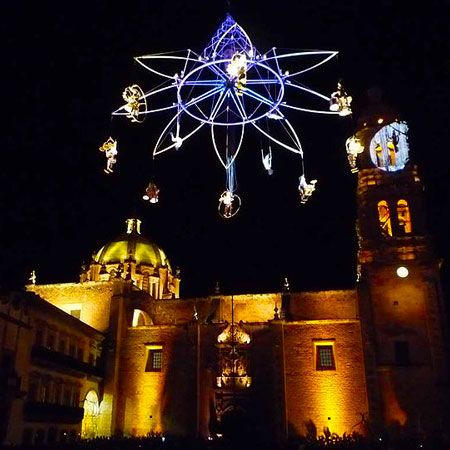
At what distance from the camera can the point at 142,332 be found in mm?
40406

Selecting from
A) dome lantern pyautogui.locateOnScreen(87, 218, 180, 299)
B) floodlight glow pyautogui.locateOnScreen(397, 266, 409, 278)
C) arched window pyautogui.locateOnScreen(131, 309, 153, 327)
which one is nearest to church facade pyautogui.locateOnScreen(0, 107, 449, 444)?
floodlight glow pyautogui.locateOnScreen(397, 266, 409, 278)

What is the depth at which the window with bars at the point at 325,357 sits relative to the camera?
36.3 m

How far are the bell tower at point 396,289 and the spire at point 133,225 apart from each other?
25487 millimetres

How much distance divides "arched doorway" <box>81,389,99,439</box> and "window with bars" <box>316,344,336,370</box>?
16792 mm

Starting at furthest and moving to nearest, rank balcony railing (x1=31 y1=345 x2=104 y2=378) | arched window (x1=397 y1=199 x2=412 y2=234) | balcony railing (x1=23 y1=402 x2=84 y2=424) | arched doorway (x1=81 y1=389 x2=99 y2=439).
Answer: arched window (x1=397 y1=199 x2=412 y2=234), arched doorway (x1=81 y1=389 x2=99 y2=439), balcony railing (x1=31 y1=345 x2=104 y2=378), balcony railing (x1=23 y1=402 x2=84 y2=424)

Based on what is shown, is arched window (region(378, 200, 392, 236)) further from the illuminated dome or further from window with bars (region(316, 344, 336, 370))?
the illuminated dome

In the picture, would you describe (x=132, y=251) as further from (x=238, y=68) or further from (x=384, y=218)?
(x=238, y=68)

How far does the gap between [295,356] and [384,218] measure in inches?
481

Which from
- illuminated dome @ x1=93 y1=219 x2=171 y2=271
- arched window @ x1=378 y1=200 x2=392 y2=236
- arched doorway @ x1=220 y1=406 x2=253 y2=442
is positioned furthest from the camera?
illuminated dome @ x1=93 y1=219 x2=171 y2=271

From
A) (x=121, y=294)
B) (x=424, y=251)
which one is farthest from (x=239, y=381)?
(x=424, y=251)

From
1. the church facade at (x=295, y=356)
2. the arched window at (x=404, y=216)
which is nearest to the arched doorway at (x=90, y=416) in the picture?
the church facade at (x=295, y=356)

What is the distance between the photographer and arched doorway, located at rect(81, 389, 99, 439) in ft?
119

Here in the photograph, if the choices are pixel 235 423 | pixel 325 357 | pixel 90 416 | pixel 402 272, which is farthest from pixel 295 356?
pixel 90 416

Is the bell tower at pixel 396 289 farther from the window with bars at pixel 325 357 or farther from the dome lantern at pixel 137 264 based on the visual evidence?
the dome lantern at pixel 137 264
